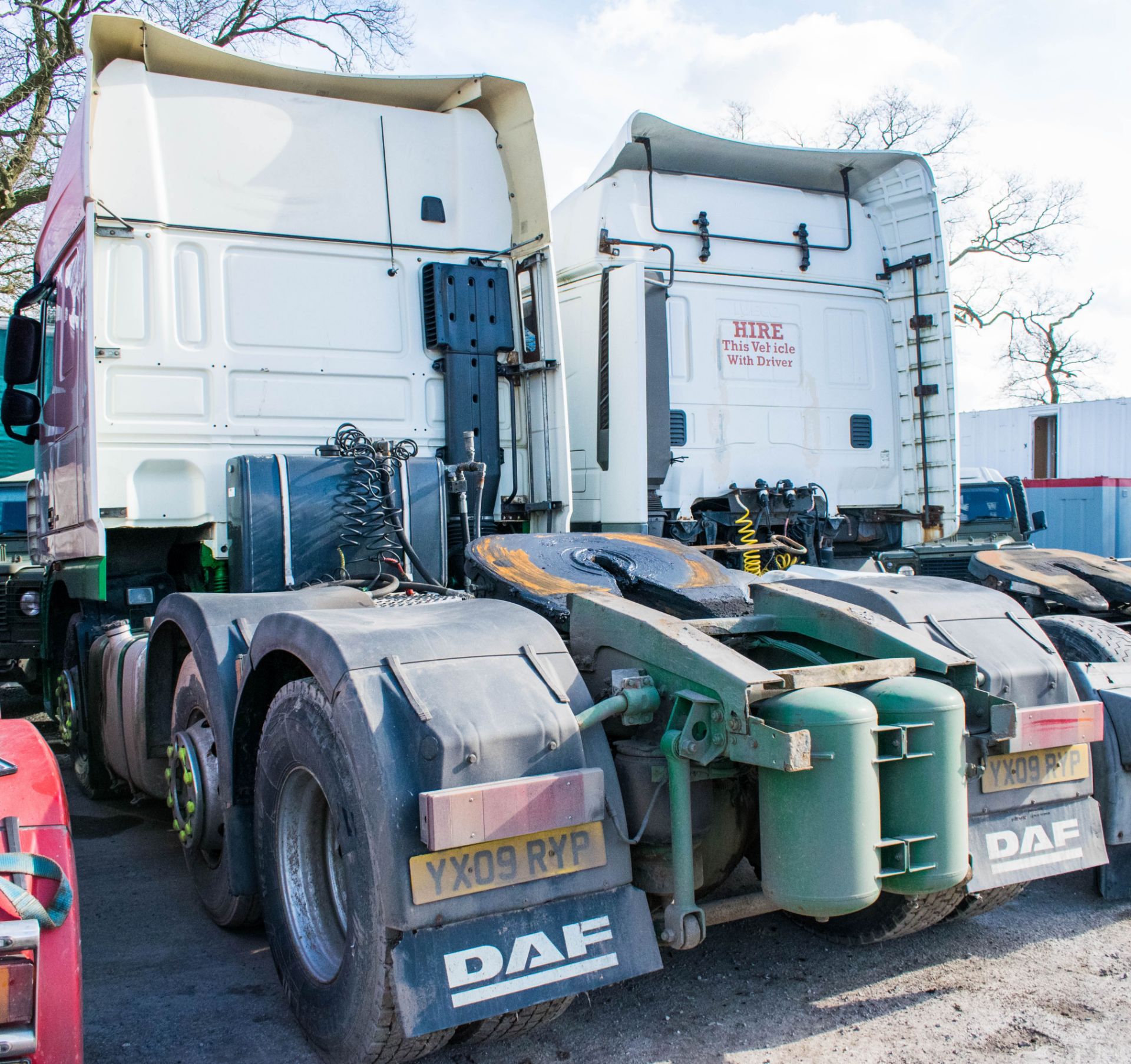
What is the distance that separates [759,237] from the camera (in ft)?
21.2

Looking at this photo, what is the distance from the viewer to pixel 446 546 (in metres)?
4.84

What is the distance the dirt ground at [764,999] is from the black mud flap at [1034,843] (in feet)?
1.33

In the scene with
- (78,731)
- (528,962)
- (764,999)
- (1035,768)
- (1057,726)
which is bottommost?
(764,999)

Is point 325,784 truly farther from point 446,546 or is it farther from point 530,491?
point 530,491

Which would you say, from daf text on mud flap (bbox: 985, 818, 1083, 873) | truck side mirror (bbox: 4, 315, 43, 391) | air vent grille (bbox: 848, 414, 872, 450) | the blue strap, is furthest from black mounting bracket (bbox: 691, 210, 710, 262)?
the blue strap

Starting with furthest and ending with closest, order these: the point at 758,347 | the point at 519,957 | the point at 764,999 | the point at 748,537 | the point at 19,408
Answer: the point at 758,347 → the point at 748,537 → the point at 19,408 → the point at 764,999 → the point at 519,957

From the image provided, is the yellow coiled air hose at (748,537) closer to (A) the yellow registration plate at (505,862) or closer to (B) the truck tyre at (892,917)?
(B) the truck tyre at (892,917)

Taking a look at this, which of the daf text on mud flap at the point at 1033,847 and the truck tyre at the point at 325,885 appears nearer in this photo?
the truck tyre at the point at 325,885

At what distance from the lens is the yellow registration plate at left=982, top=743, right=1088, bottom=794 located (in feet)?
9.62

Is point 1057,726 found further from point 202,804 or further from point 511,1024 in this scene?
point 202,804

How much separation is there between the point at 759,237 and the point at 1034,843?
14.3 feet

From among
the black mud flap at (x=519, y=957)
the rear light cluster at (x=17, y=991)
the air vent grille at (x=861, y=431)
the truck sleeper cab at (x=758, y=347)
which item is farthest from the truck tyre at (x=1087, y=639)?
the rear light cluster at (x=17, y=991)

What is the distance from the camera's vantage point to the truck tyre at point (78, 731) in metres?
5.51

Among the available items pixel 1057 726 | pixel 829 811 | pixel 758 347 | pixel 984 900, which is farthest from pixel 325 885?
pixel 758 347
